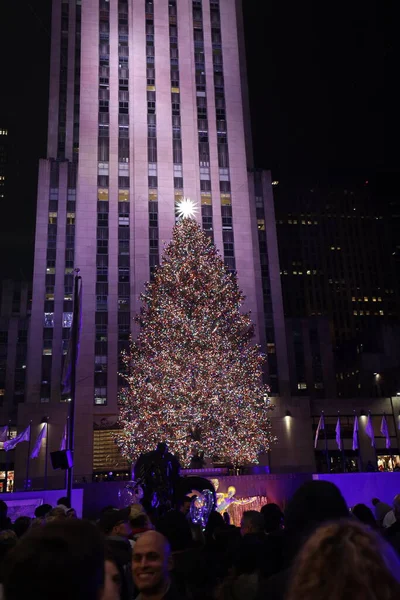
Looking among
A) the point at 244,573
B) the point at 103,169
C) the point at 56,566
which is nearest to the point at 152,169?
the point at 103,169

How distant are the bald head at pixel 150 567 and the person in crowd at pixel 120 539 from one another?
49 cm

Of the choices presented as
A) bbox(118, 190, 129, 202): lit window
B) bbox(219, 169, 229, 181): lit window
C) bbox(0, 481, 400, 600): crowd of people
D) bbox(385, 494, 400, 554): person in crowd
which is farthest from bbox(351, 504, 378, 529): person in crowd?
bbox(219, 169, 229, 181): lit window

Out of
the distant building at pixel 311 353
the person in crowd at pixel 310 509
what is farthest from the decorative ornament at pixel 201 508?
the distant building at pixel 311 353

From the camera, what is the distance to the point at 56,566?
2.06 m

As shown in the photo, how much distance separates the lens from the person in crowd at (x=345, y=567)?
75.8 inches

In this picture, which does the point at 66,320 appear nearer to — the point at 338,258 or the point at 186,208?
the point at 186,208

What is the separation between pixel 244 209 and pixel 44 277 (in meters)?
24.0

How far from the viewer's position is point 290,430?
5238 centimetres

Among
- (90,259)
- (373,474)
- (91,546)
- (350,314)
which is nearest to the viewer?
(91,546)

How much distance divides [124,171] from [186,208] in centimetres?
849

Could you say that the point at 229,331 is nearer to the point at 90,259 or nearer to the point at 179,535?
the point at 90,259

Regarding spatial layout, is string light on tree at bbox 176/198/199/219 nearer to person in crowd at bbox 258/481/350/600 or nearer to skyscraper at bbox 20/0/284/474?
skyscraper at bbox 20/0/284/474

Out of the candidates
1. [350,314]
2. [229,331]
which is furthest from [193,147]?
[350,314]

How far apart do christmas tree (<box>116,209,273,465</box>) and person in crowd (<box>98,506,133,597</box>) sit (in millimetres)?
25667
